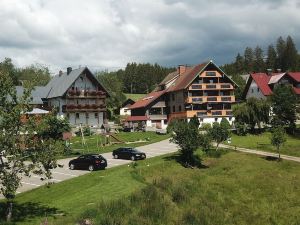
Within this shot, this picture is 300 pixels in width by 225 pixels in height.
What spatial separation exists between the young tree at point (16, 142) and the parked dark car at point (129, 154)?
2573 centimetres

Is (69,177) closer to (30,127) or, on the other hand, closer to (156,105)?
(30,127)

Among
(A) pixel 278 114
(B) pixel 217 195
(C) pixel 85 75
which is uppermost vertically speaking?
(C) pixel 85 75

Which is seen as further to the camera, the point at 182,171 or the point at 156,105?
the point at 156,105

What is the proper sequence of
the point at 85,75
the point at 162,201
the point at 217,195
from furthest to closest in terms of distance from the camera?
the point at 85,75 → the point at 217,195 → the point at 162,201

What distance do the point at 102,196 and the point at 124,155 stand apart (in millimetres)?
20395

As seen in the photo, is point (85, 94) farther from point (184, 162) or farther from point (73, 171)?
point (73, 171)

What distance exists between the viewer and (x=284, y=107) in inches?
2753

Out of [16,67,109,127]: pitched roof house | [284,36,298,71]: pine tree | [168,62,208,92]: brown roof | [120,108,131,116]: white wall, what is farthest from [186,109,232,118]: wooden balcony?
[284,36,298,71]: pine tree

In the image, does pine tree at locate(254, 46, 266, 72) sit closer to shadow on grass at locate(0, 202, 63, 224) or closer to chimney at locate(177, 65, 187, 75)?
chimney at locate(177, 65, 187, 75)

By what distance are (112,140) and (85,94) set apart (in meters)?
20.3

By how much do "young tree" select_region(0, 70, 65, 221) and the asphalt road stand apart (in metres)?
3.67

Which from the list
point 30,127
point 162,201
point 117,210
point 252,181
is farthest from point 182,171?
point 30,127

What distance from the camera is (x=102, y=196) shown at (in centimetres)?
3069

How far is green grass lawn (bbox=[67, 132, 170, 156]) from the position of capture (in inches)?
2345
